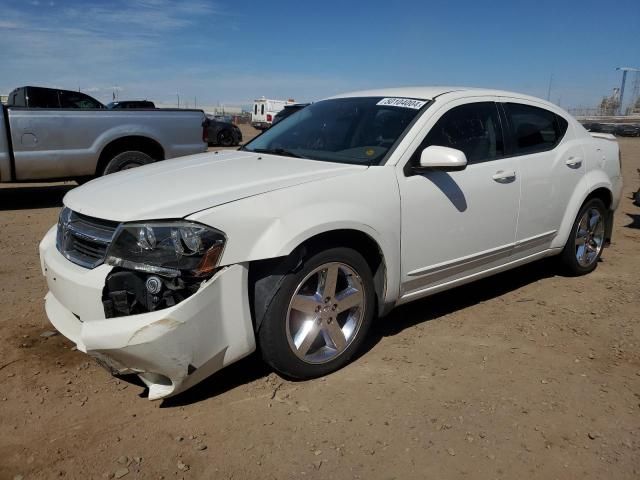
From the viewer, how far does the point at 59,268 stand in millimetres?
3055

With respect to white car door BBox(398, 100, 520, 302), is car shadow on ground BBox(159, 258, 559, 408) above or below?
below

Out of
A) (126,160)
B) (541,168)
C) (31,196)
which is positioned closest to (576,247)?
(541,168)

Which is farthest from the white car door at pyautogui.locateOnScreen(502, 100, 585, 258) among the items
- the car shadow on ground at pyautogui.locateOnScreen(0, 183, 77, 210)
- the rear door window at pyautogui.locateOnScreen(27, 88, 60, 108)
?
the rear door window at pyautogui.locateOnScreen(27, 88, 60, 108)

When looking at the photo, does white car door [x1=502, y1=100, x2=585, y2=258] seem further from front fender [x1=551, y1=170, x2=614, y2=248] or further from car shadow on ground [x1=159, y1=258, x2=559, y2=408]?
car shadow on ground [x1=159, y1=258, x2=559, y2=408]

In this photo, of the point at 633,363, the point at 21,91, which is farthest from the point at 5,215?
the point at 633,363

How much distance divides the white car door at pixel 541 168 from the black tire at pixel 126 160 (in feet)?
19.1

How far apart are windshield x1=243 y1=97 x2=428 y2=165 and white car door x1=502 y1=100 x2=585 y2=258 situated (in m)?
1.03

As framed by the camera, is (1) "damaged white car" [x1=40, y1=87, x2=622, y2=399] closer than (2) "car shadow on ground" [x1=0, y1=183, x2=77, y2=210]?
Yes

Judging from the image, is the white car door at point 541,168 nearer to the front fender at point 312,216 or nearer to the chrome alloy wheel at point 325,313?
the front fender at point 312,216

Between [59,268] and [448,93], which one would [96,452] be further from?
[448,93]

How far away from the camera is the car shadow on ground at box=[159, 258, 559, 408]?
322 cm

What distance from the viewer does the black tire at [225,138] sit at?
22500 mm

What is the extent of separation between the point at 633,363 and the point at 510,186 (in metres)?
1.43

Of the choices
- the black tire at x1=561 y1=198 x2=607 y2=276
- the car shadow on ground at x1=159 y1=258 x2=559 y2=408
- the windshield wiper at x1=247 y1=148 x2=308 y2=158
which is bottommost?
the car shadow on ground at x1=159 y1=258 x2=559 y2=408
